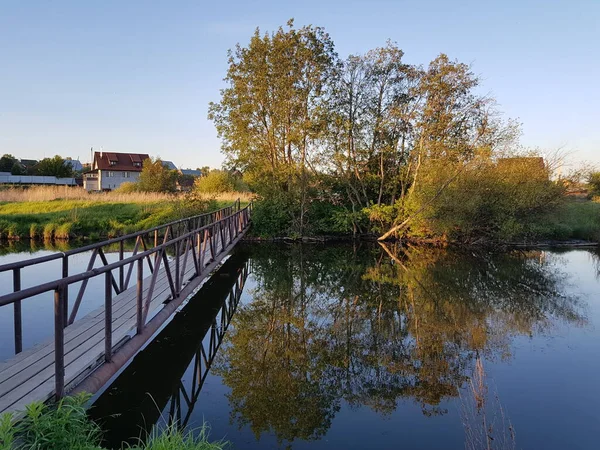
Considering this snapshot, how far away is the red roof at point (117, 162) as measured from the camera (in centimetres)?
5419

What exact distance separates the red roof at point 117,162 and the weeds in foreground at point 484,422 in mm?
55406

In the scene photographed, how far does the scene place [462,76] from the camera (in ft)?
63.2

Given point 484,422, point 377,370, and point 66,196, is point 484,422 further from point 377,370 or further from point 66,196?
point 66,196

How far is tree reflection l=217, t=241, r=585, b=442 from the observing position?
5.35 m

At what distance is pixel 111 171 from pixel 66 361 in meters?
54.9

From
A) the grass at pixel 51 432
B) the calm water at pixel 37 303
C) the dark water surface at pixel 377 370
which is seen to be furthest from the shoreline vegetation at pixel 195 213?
Result: the grass at pixel 51 432

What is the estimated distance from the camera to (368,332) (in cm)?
785

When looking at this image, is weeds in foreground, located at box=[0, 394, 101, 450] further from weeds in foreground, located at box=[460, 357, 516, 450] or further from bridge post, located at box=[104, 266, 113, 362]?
weeds in foreground, located at box=[460, 357, 516, 450]

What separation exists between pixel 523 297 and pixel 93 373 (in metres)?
9.87

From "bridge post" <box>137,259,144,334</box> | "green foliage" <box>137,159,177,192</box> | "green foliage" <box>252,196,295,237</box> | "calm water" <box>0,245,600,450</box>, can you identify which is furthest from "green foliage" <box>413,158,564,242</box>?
"green foliage" <box>137,159,177,192</box>

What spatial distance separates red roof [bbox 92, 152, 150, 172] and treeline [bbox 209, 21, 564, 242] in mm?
36661

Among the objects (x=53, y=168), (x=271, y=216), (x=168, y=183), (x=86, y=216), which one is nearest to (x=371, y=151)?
(x=271, y=216)

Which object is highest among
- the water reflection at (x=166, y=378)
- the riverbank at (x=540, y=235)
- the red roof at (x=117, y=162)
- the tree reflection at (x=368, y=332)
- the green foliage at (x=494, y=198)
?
the red roof at (x=117, y=162)

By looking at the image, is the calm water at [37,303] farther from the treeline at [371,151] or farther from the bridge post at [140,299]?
the treeline at [371,151]
